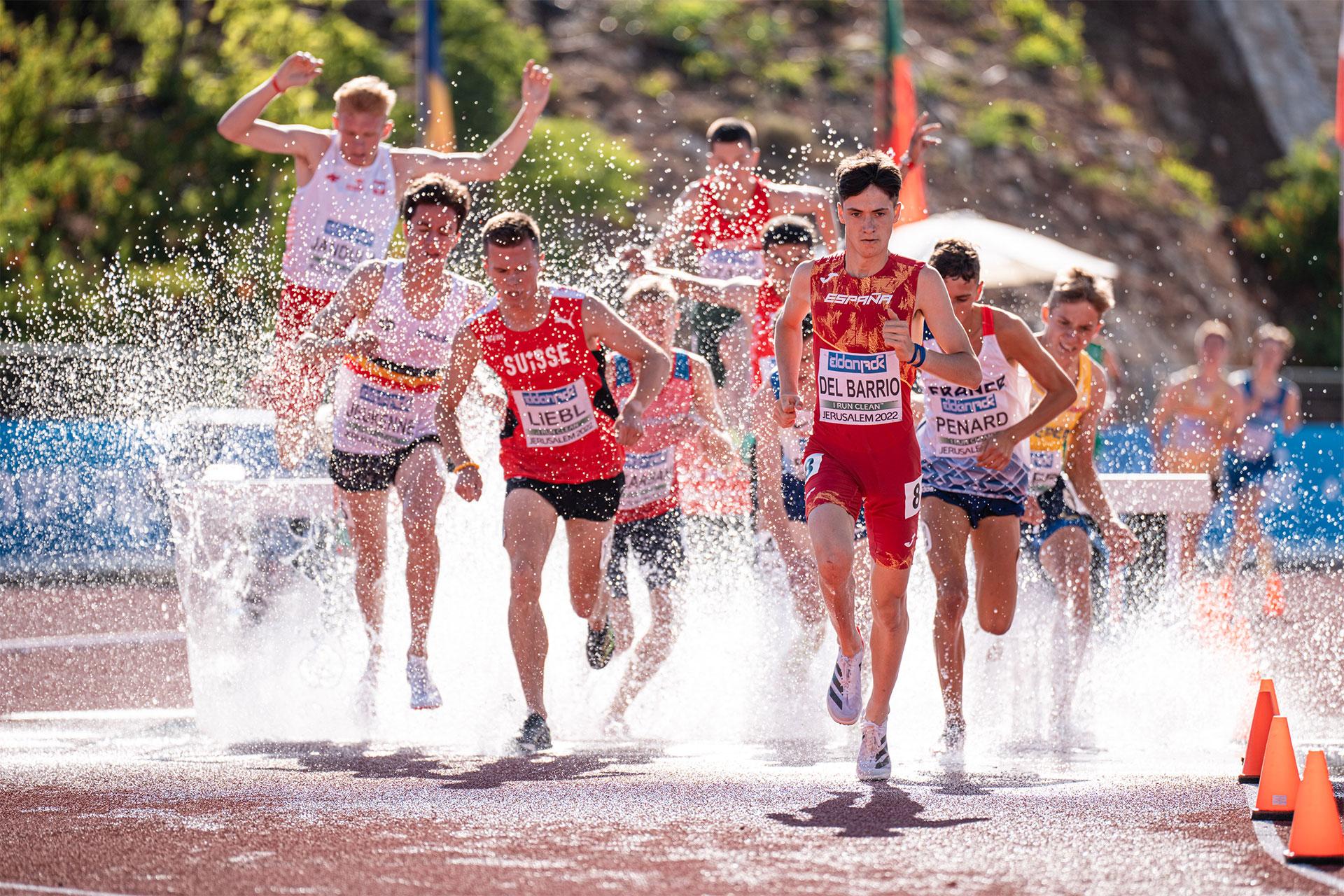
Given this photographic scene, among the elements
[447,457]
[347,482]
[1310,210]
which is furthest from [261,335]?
[1310,210]

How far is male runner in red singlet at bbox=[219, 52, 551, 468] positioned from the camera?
8336 millimetres

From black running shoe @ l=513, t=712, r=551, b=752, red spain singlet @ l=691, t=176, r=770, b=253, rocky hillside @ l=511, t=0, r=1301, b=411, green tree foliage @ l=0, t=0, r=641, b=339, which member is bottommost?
black running shoe @ l=513, t=712, r=551, b=752

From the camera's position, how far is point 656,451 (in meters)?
7.84

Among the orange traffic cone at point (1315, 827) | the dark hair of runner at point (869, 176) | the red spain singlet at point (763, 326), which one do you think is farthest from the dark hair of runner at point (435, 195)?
the orange traffic cone at point (1315, 827)

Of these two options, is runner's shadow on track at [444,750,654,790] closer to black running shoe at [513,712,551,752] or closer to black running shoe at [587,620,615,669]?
black running shoe at [513,712,551,752]

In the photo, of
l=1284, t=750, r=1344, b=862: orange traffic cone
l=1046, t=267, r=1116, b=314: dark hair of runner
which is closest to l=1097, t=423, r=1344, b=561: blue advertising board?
l=1046, t=267, r=1116, b=314: dark hair of runner

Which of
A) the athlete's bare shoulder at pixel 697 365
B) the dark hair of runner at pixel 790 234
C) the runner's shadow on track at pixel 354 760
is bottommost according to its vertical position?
the runner's shadow on track at pixel 354 760

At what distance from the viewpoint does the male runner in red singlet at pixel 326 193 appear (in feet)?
27.3

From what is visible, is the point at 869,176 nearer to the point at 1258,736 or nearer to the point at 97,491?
the point at 1258,736

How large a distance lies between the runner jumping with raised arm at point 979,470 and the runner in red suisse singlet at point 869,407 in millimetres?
642

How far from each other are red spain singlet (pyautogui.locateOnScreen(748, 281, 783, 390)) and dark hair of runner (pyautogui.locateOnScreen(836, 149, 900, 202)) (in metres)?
2.05

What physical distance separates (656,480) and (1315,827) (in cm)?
358

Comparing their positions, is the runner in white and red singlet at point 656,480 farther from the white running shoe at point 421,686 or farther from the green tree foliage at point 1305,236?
the green tree foliage at point 1305,236

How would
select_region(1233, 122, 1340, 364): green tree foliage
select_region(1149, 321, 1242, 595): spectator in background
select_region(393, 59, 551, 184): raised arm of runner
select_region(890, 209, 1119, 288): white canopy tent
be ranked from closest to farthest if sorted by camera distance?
select_region(393, 59, 551, 184): raised arm of runner < select_region(1149, 321, 1242, 595): spectator in background < select_region(890, 209, 1119, 288): white canopy tent < select_region(1233, 122, 1340, 364): green tree foliage
